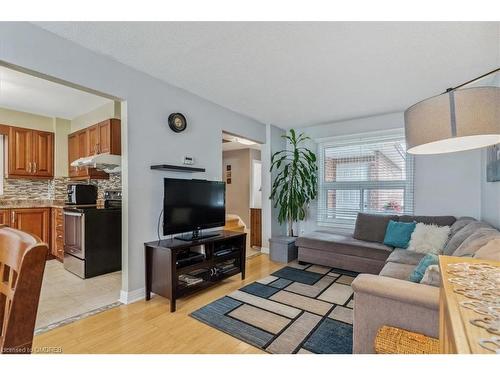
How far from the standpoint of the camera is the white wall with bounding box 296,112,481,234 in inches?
128

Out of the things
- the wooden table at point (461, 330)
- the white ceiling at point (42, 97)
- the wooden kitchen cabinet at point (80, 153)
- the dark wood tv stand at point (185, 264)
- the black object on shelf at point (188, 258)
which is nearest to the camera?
the wooden table at point (461, 330)

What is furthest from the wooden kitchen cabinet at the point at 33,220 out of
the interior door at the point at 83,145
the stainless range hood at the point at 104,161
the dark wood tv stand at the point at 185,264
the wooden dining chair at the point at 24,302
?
the wooden dining chair at the point at 24,302

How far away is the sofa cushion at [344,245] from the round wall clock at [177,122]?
230 centimetres

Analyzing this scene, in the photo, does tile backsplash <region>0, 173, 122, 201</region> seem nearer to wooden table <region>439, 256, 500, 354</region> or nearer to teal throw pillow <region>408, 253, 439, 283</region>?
teal throw pillow <region>408, 253, 439, 283</region>

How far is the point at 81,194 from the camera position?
3654 millimetres

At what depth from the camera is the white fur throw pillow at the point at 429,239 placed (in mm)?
2797

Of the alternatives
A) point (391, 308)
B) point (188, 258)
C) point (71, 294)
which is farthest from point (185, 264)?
point (391, 308)

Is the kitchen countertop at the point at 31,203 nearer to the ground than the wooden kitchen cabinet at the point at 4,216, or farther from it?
farther from it

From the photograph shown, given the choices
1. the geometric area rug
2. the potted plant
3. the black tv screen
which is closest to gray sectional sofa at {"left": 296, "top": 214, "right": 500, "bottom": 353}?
the geometric area rug

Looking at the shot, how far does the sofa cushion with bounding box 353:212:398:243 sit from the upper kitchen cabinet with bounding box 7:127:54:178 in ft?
16.8

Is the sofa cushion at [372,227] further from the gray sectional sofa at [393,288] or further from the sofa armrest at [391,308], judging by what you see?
the sofa armrest at [391,308]

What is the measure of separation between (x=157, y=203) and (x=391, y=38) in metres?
2.67
